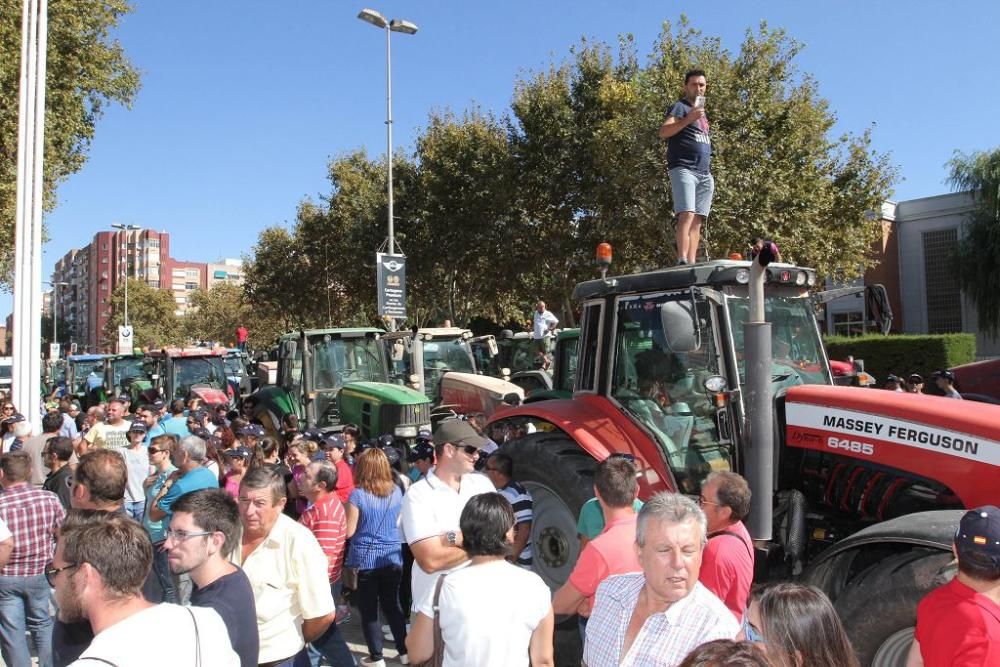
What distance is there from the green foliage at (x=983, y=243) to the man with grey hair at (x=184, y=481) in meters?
27.0

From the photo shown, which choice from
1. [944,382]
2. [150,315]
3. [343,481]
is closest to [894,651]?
[343,481]

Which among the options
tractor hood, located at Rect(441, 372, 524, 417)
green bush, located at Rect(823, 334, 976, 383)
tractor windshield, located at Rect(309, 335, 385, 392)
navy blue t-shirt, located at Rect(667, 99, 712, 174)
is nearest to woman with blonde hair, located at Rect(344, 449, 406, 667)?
navy blue t-shirt, located at Rect(667, 99, 712, 174)

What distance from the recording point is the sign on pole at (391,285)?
626 inches

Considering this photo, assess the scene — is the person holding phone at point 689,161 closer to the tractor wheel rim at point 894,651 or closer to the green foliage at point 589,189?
the tractor wheel rim at point 894,651

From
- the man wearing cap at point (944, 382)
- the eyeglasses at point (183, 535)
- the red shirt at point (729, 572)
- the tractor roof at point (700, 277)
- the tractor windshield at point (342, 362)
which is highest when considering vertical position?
the tractor roof at point (700, 277)

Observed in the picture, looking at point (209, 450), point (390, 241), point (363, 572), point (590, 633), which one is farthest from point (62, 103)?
point (590, 633)

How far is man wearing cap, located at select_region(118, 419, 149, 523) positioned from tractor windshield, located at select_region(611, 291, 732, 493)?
13.8 ft

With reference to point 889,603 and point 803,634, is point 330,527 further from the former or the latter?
point 803,634

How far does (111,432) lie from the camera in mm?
8430

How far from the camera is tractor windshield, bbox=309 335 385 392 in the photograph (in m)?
12.2

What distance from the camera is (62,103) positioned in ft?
52.4

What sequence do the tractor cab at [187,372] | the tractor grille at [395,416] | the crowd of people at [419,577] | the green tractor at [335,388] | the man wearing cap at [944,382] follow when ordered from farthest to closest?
the tractor cab at [187,372] < the green tractor at [335,388] < the tractor grille at [395,416] < the man wearing cap at [944,382] < the crowd of people at [419,577]

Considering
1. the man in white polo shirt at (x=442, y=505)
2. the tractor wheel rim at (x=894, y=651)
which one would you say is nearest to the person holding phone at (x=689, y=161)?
the man in white polo shirt at (x=442, y=505)

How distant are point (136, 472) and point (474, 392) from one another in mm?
6277
